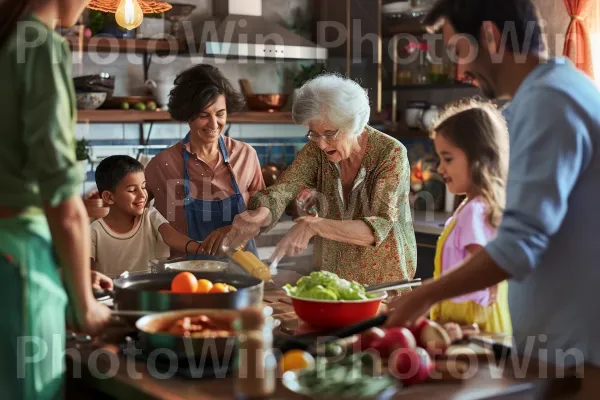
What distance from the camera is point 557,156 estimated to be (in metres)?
1.62

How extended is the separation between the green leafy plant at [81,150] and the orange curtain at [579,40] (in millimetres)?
2769

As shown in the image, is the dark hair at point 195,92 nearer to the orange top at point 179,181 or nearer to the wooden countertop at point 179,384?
the orange top at point 179,181


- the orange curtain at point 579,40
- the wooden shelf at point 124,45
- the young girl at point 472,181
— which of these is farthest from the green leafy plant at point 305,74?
the young girl at point 472,181

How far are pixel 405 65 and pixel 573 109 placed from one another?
411 cm

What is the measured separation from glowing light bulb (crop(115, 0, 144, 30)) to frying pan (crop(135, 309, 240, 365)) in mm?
1472

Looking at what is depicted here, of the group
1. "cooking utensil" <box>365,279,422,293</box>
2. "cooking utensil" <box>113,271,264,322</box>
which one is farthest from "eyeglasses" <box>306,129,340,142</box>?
"cooking utensil" <box>113,271,264,322</box>

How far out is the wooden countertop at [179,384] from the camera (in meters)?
1.57

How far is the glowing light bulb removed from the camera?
2.90m

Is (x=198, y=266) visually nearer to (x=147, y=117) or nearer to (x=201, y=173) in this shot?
(x=201, y=173)

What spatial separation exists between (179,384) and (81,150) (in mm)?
3209

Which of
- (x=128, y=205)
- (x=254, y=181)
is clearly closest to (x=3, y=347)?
(x=128, y=205)

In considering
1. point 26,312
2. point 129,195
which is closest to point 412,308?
point 26,312

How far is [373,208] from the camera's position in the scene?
299 cm

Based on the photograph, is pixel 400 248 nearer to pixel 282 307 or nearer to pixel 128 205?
pixel 282 307
